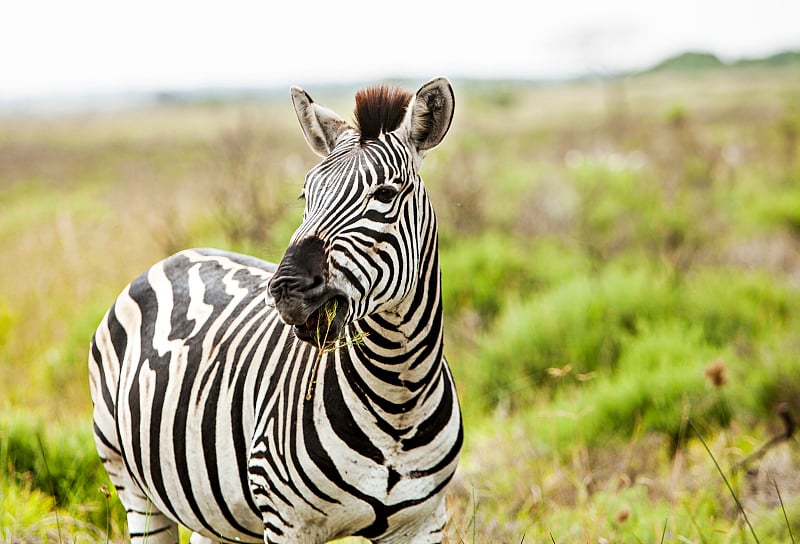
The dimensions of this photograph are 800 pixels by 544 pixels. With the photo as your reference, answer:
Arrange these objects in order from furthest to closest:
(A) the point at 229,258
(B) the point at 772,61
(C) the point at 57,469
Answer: (B) the point at 772,61 < (C) the point at 57,469 < (A) the point at 229,258

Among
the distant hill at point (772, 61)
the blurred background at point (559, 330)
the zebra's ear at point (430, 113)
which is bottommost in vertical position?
the blurred background at point (559, 330)

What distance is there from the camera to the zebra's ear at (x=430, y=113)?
7.86 feet

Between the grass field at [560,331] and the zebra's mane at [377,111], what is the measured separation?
479mm

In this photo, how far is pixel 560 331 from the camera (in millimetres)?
6754

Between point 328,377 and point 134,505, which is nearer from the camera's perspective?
point 328,377

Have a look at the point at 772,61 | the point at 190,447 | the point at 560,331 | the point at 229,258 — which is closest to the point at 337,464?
the point at 190,447

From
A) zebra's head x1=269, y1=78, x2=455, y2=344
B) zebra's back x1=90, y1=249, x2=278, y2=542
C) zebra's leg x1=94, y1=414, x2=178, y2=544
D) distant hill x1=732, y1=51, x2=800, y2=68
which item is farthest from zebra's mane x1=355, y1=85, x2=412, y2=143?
distant hill x1=732, y1=51, x2=800, y2=68

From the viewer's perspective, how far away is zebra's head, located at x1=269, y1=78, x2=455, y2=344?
6.68 feet

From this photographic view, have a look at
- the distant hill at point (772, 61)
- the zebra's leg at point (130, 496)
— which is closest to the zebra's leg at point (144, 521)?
the zebra's leg at point (130, 496)

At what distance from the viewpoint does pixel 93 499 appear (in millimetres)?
4176

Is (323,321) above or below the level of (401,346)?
above

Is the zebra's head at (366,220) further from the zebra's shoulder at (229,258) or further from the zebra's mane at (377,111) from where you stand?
the zebra's shoulder at (229,258)

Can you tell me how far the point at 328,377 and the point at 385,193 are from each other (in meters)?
0.68

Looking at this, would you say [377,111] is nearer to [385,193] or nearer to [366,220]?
[385,193]
